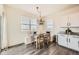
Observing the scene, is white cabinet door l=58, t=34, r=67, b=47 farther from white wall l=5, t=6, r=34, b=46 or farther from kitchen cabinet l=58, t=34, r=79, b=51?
white wall l=5, t=6, r=34, b=46

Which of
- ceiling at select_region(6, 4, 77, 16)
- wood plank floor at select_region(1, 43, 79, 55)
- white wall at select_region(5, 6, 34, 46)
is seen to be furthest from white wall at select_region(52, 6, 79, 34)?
white wall at select_region(5, 6, 34, 46)

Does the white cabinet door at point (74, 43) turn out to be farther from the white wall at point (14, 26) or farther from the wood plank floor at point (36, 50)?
the white wall at point (14, 26)

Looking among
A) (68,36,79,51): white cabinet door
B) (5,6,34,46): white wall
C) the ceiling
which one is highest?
the ceiling

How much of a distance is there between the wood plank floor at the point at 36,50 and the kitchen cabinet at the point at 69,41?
0.09 m

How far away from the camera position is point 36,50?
208cm

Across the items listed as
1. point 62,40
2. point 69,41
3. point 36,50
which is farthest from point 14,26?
point 69,41

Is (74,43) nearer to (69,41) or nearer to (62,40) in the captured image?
(69,41)

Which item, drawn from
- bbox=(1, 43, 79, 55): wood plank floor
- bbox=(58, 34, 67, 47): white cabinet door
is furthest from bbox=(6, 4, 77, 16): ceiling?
bbox=(1, 43, 79, 55): wood plank floor

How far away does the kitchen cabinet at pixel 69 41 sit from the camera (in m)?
2.00

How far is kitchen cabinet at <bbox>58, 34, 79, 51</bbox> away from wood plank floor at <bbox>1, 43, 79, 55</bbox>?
88mm

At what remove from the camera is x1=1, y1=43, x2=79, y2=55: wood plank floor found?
6.71ft

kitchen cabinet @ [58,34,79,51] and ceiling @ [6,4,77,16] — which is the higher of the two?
ceiling @ [6,4,77,16]

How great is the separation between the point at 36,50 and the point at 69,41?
25.4 inches

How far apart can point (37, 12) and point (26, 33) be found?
1.48 feet
